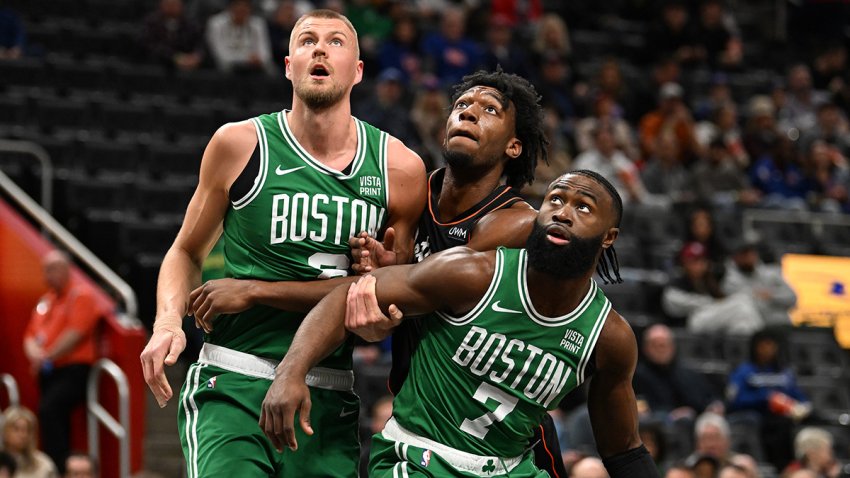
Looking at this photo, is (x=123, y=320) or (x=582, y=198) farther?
(x=123, y=320)

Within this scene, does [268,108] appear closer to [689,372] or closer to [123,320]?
[123,320]

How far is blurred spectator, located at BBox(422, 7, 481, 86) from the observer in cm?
1631

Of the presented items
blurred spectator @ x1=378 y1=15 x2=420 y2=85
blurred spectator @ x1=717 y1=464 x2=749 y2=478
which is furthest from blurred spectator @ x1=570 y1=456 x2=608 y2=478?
blurred spectator @ x1=378 y1=15 x2=420 y2=85

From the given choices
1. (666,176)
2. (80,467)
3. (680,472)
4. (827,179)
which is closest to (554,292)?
(680,472)

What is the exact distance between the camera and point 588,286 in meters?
5.22

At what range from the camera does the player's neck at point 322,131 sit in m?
5.40

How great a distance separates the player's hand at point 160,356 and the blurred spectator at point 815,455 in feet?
24.1

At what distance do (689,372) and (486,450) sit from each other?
767 cm

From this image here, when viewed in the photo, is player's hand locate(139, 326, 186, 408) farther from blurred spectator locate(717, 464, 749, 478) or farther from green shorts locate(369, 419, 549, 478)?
blurred spectator locate(717, 464, 749, 478)

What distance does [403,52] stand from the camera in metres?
16.2

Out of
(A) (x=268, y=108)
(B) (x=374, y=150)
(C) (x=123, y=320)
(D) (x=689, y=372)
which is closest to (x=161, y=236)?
(C) (x=123, y=320)

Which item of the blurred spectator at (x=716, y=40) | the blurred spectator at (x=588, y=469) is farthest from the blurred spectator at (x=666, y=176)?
the blurred spectator at (x=588, y=469)

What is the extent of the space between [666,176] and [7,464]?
8662mm

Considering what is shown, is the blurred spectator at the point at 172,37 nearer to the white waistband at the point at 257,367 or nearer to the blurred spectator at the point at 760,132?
the blurred spectator at the point at 760,132
